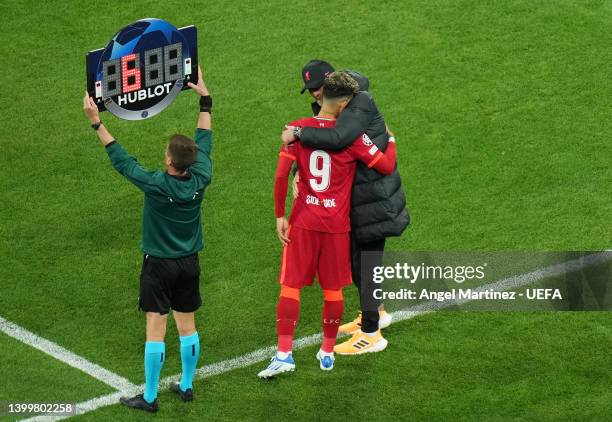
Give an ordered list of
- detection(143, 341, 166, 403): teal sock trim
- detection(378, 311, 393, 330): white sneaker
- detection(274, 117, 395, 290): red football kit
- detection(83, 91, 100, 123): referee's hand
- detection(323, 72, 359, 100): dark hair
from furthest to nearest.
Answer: detection(378, 311, 393, 330): white sneaker → detection(274, 117, 395, 290): red football kit → detection(323, 72, 359, 100): dark hair → detection(143, 341, 166, 403): teal sock trim → detection(83, 91, 100, 123): referee's hand

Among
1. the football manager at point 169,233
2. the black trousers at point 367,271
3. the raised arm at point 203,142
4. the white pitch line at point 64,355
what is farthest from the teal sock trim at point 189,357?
the black trousers at point 367,271

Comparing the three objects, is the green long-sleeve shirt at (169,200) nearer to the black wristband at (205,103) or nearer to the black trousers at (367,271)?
the black wristband at (205,103)

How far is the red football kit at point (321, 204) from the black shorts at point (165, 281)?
0.82 meters

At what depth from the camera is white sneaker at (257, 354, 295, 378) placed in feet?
31.9

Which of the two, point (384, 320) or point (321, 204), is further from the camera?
point (384, 320)

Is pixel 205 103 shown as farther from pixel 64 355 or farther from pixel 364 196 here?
pixel 64 355

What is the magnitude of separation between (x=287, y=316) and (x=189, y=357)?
80cm

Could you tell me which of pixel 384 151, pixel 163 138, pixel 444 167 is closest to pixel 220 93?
pixel 163 138

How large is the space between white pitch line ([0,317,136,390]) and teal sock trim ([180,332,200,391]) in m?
0.45

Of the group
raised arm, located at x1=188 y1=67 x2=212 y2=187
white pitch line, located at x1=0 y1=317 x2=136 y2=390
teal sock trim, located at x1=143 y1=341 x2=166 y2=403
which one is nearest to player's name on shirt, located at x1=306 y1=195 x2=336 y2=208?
raised arm, located at x1=188 y1=67 x2=212 y2=187

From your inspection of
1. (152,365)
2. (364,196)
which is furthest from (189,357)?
(364,196)

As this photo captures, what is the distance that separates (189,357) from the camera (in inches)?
367

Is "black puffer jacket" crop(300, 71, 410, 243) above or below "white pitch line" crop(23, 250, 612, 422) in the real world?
above

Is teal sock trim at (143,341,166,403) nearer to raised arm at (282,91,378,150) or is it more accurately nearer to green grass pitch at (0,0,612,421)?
green grass pitch at (0,0,612,421)
